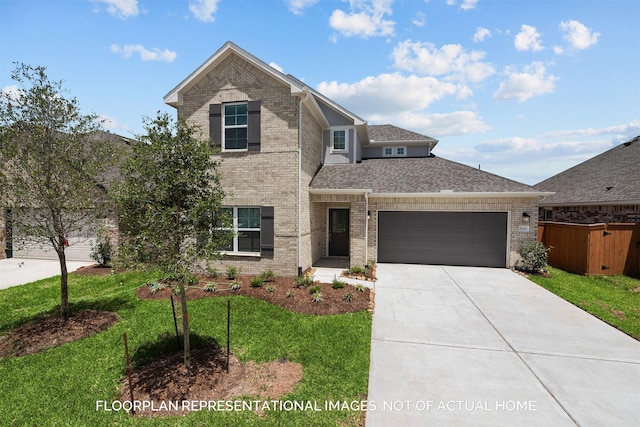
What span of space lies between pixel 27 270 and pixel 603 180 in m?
26.6

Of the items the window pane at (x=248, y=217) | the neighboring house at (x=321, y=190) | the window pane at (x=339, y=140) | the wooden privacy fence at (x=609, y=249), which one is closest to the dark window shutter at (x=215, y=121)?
the neighboring house at (x=321, y=190)

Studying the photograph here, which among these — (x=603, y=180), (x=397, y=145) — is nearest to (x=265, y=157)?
(x=397, y=145)

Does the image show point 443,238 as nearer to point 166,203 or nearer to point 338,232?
point 338,232

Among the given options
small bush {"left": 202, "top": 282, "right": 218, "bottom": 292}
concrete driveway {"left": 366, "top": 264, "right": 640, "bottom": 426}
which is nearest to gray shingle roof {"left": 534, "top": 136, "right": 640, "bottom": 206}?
concrete driveway {"left": 366, "top": 264, "right": 640, "bottom": 426}

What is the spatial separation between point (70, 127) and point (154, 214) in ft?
13.6

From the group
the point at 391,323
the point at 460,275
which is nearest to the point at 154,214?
the point at 391,323

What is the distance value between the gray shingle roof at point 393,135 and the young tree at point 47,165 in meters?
14.1

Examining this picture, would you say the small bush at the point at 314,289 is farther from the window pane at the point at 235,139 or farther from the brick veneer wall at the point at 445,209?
the window pane at the point at 235,139

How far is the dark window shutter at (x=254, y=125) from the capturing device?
996 cm

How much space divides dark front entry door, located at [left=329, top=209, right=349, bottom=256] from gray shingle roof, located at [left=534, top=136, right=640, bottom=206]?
11.2 meters

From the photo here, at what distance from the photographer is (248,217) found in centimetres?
1038

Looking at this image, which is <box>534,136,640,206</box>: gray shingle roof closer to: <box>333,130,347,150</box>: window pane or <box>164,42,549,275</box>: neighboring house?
<box>164,42,549,275</box>: neighboring house

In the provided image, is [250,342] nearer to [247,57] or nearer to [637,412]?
[637,412]

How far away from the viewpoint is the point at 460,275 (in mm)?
10750
